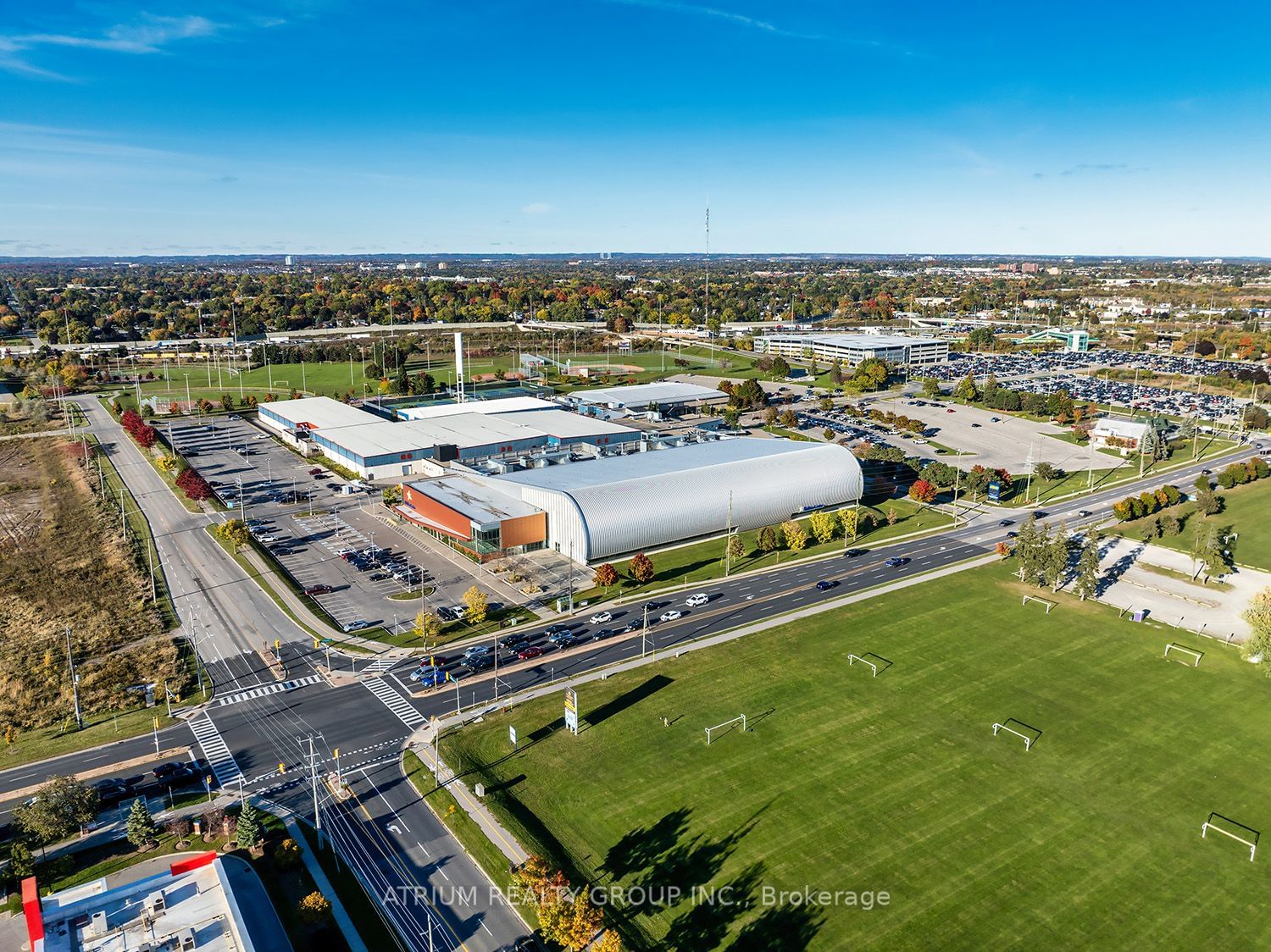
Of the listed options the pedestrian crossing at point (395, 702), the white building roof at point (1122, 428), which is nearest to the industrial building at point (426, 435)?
the pedestrian crossing at point (395, 702)

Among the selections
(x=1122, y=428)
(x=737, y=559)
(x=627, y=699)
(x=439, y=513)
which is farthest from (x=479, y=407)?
(x=1122, y=428)

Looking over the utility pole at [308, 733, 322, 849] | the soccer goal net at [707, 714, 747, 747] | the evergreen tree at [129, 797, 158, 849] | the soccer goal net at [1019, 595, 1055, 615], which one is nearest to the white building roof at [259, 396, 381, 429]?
the utility pole at [308, 733, 322, 849]

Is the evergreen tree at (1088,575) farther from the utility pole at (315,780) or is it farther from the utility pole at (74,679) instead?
the utility pole at (74,679)

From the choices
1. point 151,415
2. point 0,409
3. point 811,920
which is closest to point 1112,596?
point 811,920

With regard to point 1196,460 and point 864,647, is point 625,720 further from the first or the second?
point 1196,460

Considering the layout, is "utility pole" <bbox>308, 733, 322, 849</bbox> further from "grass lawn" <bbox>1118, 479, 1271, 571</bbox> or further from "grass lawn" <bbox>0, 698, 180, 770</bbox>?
"grass lawn" <bbox>1118, 479, 1271, 571</bbox>

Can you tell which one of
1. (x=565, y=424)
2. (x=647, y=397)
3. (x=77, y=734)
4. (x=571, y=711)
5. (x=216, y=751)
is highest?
(x=647, y=397)

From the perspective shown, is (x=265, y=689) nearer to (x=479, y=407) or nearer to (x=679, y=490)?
(x=679, y=490)
